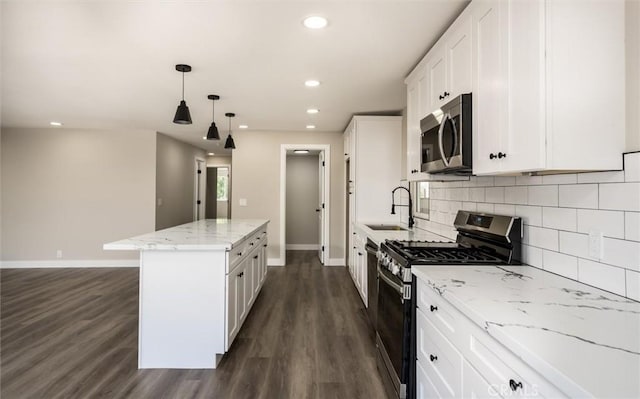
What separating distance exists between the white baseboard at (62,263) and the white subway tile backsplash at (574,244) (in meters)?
6.18

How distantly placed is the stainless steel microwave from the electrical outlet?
680mm

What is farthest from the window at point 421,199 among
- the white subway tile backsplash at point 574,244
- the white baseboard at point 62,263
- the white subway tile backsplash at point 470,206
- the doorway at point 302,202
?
the white baseboard at point 62,263

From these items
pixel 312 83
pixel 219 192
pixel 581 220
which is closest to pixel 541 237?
pixel 581 220

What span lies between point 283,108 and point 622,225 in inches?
151

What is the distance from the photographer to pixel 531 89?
54.3 inches

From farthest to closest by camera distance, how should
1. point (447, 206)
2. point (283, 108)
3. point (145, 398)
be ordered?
point (283, 108) → point (447, 206) → point (145, 398)

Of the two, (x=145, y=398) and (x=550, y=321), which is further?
(x=145, y=398)

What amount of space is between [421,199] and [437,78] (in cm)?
162

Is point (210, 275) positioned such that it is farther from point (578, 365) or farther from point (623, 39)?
point (623, 39)

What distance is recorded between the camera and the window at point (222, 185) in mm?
10477

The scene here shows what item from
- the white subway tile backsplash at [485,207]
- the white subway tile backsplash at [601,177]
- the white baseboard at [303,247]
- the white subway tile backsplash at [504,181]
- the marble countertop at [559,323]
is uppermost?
the white subway tile backsplash at [504,181]

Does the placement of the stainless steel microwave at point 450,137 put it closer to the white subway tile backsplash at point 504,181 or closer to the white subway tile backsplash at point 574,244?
the white subway tile backsplash at point 504,181

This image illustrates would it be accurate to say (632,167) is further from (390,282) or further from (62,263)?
(62,263)

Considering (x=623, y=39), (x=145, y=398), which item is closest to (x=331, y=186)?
(x=145, y=398)
